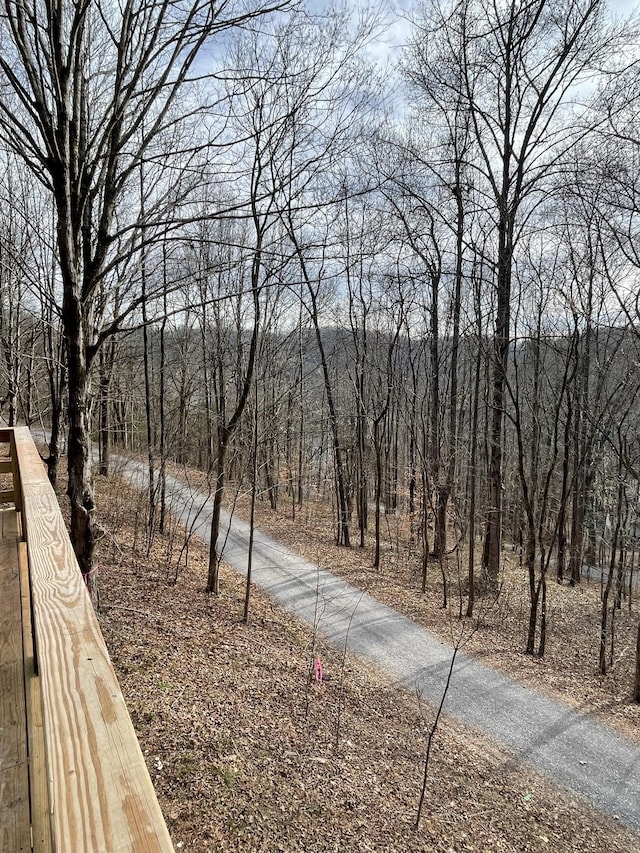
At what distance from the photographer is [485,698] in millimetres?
6914

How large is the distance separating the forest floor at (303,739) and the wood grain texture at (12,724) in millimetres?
2185

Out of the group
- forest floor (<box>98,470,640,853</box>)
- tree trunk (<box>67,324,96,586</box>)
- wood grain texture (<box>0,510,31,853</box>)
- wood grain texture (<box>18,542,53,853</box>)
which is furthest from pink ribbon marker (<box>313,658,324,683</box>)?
wood grain texture (<box>18,542,53,853</box>)

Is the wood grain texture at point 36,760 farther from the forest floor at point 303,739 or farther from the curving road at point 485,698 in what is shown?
the curving road at point 485,698

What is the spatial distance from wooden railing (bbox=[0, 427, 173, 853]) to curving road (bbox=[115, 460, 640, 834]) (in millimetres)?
5988

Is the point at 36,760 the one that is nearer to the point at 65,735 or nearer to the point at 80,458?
the point at 65,735

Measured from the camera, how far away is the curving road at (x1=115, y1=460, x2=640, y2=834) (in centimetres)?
549

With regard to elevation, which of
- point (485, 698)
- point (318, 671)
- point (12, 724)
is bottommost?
point (485, 698)

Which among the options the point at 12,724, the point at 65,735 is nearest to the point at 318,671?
the point at 12,724

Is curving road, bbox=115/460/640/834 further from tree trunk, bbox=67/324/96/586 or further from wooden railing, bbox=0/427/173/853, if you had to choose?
wooden railing, bbox=0/427/173/853

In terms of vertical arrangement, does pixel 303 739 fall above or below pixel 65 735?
below

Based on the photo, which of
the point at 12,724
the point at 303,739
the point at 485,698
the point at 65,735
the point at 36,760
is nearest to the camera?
the point at 65,735

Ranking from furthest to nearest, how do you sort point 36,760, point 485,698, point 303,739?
point 485,698, point 303,739, point 36,760

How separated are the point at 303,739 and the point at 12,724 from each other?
393 cm

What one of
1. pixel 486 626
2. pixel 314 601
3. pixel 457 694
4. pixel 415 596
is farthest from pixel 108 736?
pixel 415 596
